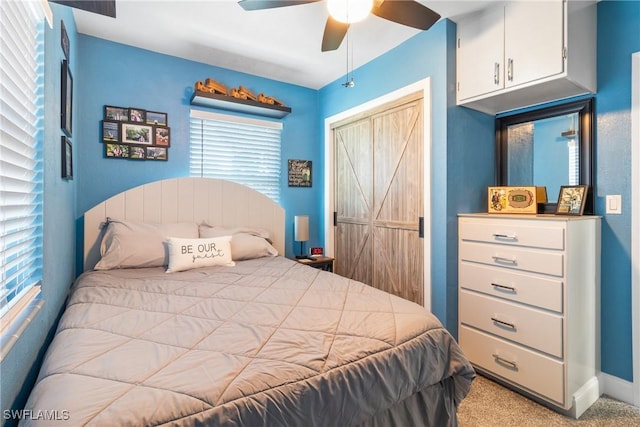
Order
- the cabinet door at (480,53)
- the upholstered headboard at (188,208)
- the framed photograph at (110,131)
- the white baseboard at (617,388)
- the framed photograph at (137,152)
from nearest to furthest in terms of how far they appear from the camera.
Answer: the white baseboard at (617,388), the cabinet door at (480,53), the upholstered headboard at (188,208), the framed photograph at (110,131), the framed photograph at (137,152)

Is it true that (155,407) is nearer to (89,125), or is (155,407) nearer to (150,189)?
(150,189)

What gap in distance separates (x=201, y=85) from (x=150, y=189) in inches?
42.4

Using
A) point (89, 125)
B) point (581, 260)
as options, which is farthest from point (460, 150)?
point (89, 125)

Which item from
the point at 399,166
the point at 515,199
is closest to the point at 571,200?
the point at 515,199

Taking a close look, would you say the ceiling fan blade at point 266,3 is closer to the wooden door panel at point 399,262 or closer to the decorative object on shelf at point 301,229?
the wooden door panel at point 399,262

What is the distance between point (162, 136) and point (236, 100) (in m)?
0.77

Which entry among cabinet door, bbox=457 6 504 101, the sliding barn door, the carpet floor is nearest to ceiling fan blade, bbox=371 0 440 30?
cabinet door, bbox=457 6 504 101

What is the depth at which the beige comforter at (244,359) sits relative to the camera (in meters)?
0.86

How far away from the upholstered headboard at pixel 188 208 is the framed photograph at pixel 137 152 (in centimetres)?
29

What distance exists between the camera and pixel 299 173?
3809 mm

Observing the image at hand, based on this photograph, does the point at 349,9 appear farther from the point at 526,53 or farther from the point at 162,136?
the point at 162,136

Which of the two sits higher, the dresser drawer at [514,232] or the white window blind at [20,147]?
the white window blind at [20,147]

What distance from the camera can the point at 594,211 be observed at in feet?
7.18

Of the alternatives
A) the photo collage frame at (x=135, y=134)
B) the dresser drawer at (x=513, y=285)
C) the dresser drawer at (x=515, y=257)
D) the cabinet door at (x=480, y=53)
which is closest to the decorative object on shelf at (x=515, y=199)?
the dresser drawer at (x=515, y=257)
